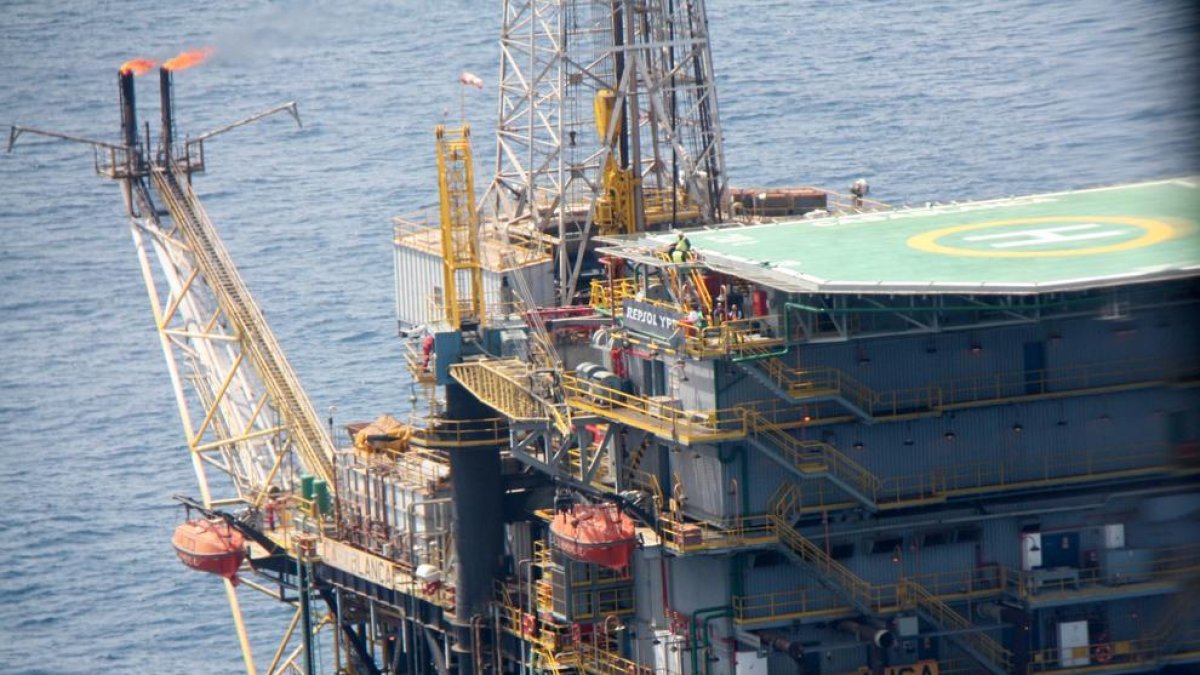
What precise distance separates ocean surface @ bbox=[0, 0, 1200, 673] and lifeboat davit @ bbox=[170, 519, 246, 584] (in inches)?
735

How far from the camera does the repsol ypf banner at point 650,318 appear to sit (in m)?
53.2

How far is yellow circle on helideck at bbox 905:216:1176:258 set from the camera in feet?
174

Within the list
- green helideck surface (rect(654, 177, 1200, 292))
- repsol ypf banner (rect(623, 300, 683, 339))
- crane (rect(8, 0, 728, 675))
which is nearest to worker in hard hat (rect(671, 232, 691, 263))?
green helideck surface (rect(654, 177, 1200, 292))

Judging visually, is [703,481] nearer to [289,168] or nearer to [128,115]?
[128,115]

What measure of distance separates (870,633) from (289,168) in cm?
9572

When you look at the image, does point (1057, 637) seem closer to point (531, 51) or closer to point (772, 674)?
point (772, 674)

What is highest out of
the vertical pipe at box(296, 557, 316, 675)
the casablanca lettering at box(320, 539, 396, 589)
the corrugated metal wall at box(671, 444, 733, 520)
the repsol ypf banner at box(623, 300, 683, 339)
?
the repsol ypf banner at box(623, 300, 683, 339)

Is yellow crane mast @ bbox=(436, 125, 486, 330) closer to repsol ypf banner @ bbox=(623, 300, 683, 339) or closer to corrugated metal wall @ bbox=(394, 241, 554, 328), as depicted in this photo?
corrugated metal wall @ bbox=(394, 241, 554, 328)

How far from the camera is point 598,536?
5359 centimetres

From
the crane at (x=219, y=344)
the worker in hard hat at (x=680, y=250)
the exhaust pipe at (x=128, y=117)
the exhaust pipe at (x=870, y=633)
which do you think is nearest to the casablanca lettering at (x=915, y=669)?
the exhaust pipe at (x=870, y=633)

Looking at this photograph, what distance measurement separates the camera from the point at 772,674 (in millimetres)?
54062

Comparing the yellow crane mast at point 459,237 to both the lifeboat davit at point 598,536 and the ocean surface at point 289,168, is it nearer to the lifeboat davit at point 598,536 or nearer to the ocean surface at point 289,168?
the lifeboat davit at point 598,536

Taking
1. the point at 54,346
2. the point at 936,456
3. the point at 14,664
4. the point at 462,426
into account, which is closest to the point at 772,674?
the point at 936,456

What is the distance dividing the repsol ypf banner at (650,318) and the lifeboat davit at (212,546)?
58.4 feet
